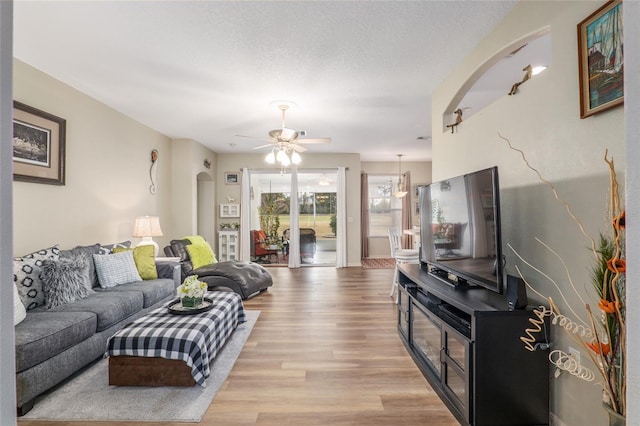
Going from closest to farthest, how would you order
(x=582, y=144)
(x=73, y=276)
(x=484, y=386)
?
1. (x=582, y=144)
2. (x=484, y=386)
3. (x=73, y=276)

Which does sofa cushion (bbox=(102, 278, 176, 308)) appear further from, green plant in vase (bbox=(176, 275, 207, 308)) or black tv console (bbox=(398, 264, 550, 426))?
black tv console (bbox=(398, 264, 550, 426))

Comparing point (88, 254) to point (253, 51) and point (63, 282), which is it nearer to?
point (63, 282)

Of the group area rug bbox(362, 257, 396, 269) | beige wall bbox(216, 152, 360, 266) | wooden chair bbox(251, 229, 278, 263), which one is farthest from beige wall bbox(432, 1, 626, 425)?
wooden chair bbox(251, 229, 278, 263)

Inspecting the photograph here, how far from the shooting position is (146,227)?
15.5 feet

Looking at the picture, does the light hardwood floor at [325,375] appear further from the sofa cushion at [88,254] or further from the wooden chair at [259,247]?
the wooden chair at [259,247]

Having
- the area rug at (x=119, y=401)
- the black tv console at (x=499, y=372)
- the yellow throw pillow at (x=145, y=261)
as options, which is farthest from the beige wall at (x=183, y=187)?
the black tv console at (x=499, y=372)

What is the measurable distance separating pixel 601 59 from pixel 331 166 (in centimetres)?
626

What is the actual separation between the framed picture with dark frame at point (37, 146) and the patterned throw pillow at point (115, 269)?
0.99m

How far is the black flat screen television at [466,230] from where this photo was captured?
2.00 metres

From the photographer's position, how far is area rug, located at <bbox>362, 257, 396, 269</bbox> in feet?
24.7

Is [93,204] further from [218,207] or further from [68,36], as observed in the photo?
[218,207]

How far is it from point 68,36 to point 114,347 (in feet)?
8.30

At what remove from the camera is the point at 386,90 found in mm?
3779

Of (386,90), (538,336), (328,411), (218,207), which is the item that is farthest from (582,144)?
(218,207)
